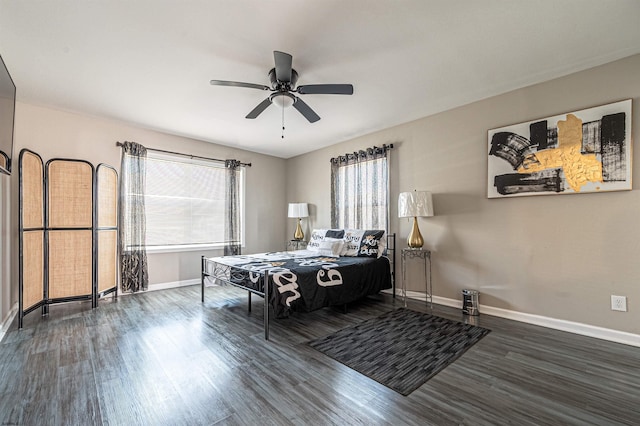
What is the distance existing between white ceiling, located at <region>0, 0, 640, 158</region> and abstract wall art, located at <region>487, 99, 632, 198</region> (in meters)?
0.52

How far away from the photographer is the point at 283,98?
2.81 metres

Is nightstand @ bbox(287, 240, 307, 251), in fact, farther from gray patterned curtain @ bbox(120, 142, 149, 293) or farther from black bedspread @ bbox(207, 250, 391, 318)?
gray patterned curtain @ bbox(120, 142, 149, 293)

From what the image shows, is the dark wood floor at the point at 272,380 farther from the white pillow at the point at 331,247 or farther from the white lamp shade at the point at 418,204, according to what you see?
the white lamp shade at the point at 418,204

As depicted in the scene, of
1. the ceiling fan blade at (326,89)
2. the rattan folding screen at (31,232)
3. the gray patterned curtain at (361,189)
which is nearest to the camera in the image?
the ceiling fan blade at (326,89)

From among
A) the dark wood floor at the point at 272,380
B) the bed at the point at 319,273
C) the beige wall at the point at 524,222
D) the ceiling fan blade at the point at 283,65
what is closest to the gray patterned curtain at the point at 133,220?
the bed at the point at 319,273

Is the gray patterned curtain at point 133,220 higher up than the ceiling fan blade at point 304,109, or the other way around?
the ceiling fan blade at point 304,109

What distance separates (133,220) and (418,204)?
4.34m

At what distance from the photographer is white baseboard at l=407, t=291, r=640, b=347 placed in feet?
8.57

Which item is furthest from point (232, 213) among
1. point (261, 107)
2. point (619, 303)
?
point (619, 303)

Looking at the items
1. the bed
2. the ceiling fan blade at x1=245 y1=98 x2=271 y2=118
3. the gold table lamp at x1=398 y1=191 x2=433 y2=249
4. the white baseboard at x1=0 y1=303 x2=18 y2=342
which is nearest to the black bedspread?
the bed

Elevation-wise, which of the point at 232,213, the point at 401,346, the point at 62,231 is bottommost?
the point at 401,346

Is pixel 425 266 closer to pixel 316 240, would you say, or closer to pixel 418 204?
pixel 418 204

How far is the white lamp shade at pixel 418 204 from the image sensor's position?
372cm

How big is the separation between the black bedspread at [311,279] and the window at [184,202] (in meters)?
1.43
